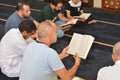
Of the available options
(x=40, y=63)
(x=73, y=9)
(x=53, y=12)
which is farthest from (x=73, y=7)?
(x=40, y=63)

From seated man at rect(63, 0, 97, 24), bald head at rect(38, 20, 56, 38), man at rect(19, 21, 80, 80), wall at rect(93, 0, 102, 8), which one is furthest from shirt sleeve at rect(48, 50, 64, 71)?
wall at rect(93, 0, 102, 8)

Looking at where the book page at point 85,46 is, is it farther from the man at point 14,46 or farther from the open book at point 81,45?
the man at point 14,46

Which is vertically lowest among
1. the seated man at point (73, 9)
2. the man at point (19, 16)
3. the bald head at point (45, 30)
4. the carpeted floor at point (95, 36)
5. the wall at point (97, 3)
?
the carpeted floor at point (95, 36)

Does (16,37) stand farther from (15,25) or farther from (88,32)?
(88,32)

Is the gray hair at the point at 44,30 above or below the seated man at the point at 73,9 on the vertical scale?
above

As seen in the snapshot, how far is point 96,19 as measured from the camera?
5.30 m

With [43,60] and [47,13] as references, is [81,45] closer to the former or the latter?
[43,60]

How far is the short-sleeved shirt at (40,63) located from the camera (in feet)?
7.43

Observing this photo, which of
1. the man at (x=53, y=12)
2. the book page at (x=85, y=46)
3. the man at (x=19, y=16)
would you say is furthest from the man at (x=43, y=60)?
the man at (x=53, y=12)

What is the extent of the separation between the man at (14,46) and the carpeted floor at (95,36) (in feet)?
0.86

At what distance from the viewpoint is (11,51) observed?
312 centimetres

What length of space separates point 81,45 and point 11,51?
87 cm

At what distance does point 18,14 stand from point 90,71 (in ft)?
4.39

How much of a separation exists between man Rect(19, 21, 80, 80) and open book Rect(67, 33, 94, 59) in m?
0.80
